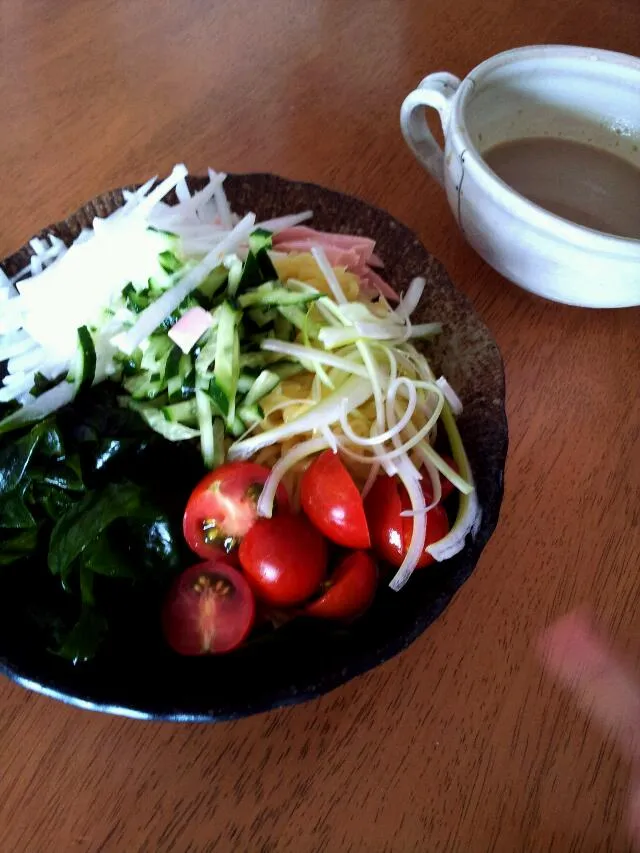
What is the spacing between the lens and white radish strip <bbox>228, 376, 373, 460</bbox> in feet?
2.86

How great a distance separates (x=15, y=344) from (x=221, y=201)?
1.28 feet

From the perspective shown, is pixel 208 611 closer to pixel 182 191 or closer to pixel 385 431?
pixel 385 431

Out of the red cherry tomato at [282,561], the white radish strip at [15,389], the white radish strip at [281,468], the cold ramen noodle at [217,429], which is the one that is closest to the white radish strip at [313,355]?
the cold ramen noodle at [217,429]

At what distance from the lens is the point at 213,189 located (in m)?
1.08

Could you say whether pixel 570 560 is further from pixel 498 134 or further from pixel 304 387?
pixel 498 134

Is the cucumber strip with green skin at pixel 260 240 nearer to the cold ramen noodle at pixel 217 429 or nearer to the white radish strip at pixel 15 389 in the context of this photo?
the cold ramen noodle at pixel 217 429

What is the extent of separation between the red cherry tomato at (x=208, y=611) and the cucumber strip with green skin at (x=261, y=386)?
0.22m

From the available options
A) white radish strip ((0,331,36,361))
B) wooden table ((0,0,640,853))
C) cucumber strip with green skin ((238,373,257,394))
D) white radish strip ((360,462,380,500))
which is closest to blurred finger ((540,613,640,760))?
wooden table ((0,0,640,853))

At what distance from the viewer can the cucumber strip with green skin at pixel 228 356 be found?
869 millimetres

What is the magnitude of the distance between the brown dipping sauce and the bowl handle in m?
0.08

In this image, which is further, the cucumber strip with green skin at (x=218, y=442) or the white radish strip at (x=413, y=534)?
the cucumber strip with green skin at (x=218, y=442)

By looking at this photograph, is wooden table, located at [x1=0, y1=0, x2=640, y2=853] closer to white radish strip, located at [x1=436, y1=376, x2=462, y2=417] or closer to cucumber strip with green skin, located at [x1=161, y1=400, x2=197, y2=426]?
white radish strip, located at [x1=436, y1=376, x2=462, y2=417]

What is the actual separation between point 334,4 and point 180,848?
168cm

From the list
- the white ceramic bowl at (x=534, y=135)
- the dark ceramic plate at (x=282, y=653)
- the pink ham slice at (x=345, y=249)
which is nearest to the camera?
the dark ceramic plate at (x=282, y=653)
